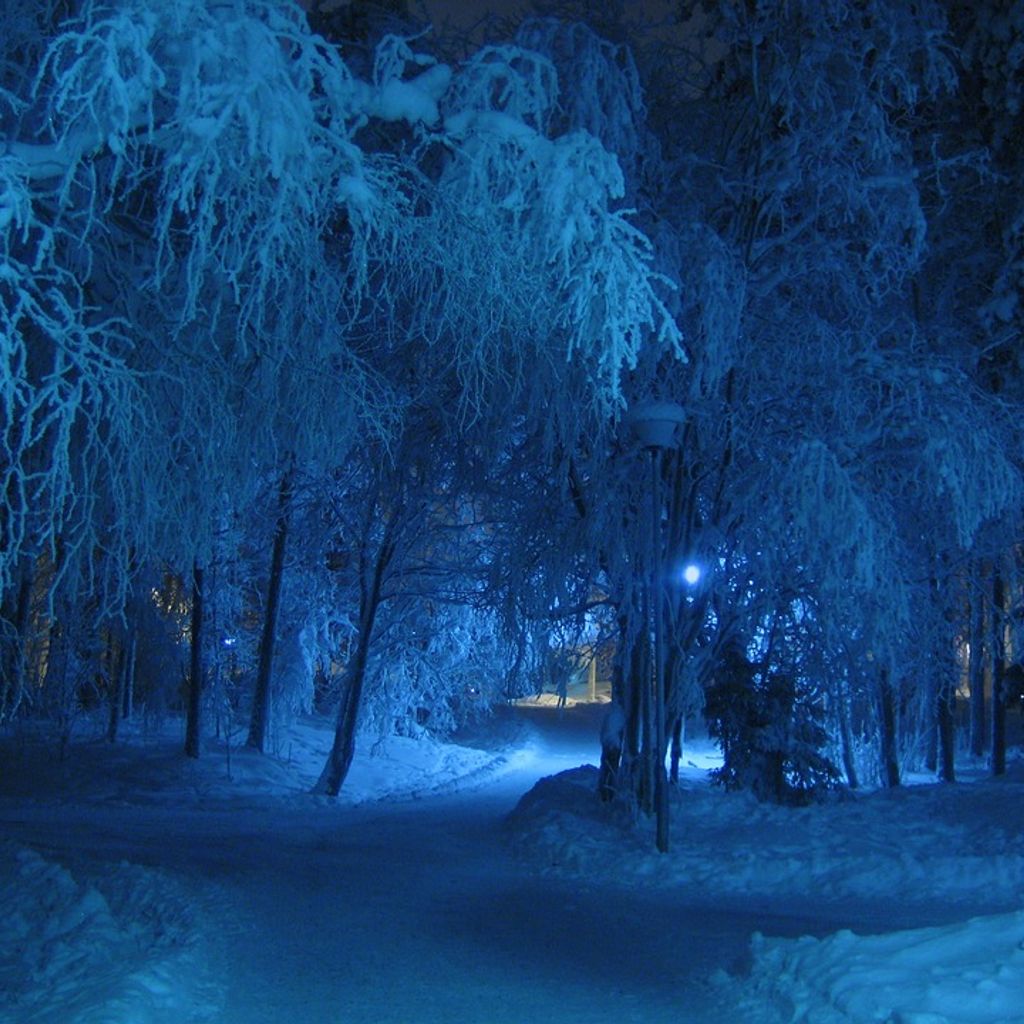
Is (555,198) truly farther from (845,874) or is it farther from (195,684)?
(195,684)

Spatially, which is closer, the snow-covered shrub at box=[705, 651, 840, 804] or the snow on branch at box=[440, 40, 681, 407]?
the snow on branch at box=[440, 40, 681, 407]

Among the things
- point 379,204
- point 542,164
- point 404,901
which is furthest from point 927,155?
point 404,901

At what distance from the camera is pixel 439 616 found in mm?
20250

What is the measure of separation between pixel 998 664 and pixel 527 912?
1355cm

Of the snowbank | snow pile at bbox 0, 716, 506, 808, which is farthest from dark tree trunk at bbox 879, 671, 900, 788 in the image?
snow pile at bbox 0, 716, 506, 808

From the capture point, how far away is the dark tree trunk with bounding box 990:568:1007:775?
14.8 meters

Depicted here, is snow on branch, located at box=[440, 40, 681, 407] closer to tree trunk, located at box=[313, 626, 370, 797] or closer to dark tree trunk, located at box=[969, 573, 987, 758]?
dark tree trunk, located at box=[969, 573, 987, 758]

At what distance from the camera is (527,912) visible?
8297 mm

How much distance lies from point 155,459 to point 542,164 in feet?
9.49

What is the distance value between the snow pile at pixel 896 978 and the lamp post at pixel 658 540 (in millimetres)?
4197

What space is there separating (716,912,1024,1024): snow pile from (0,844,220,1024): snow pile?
108 inches

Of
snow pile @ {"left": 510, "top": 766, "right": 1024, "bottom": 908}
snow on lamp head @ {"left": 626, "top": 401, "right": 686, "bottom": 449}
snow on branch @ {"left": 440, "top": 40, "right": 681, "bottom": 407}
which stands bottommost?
snow pile @ {"left": 510, "top": 766, "right": 1024, "bottom": 908}

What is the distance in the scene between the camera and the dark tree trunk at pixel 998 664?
1476cm

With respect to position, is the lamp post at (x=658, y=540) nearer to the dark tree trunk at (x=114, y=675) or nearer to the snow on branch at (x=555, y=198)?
the snow on branch at (x=555, y=198)
